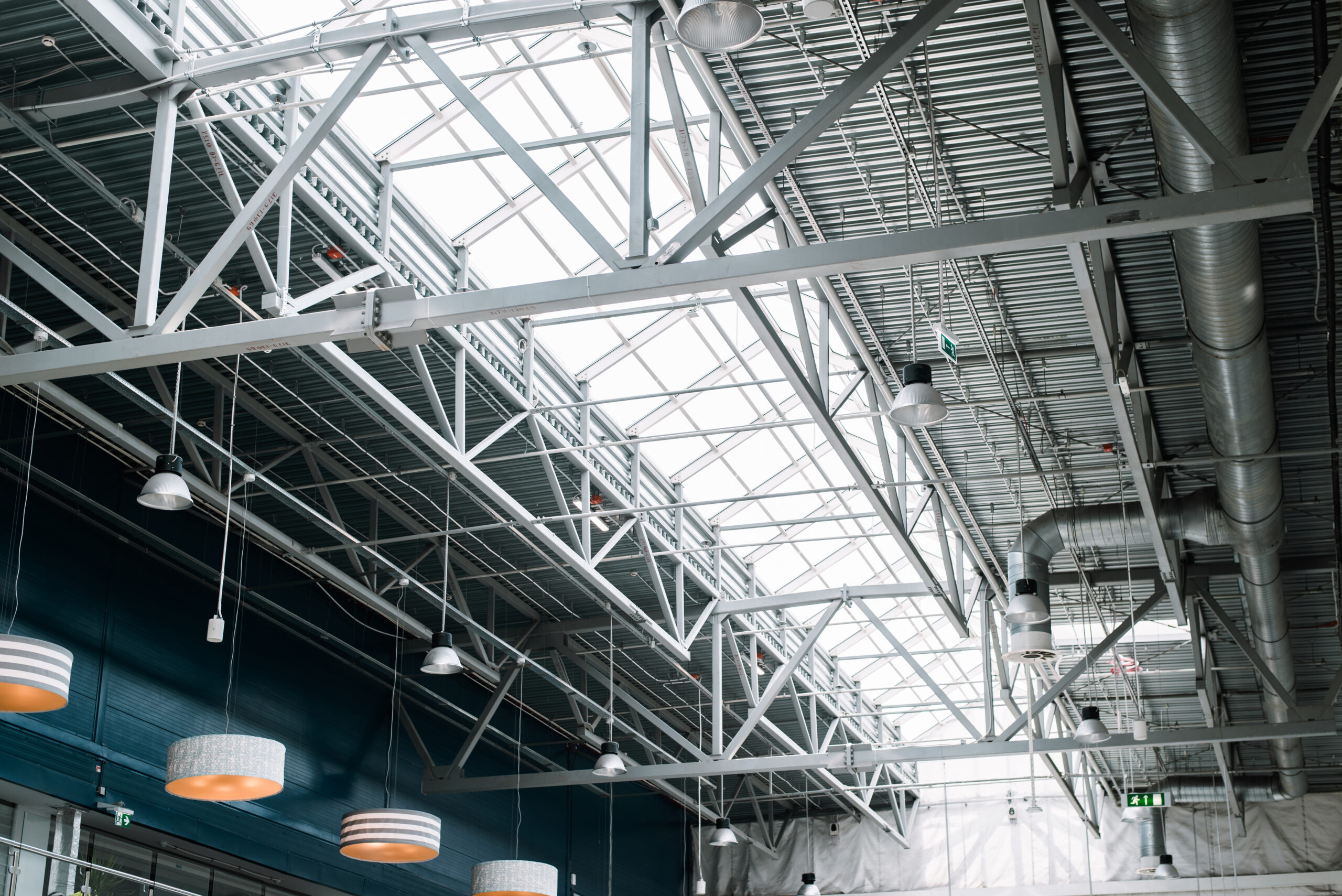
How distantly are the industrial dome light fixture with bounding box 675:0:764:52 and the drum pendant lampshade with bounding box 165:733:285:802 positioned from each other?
30.4 feet

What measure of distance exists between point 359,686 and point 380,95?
43.6 feet

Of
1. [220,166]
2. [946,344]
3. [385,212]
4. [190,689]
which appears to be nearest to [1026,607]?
[946,344]

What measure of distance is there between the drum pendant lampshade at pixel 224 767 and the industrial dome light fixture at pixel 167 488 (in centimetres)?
265

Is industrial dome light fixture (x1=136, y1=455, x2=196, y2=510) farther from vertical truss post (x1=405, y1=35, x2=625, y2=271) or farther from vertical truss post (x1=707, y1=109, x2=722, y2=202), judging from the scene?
vertical truss post (x1=707, y1=109, x2=722, y2=202)

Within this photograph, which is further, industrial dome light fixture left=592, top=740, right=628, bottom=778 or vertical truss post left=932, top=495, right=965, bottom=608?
industrial dome light fixture left=592, top=740, right=628, bottom=778

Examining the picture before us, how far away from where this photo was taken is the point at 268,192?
13.2 m

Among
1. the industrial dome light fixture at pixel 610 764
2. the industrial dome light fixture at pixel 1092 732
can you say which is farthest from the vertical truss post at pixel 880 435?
the industrial dome light fixture at pixel 610 764

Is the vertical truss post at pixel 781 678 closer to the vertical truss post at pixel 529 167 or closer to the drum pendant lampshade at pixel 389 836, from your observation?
the drum pendant lampshade at pixel 389 836

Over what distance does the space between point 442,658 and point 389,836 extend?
302cm

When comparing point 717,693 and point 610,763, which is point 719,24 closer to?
point 610,763

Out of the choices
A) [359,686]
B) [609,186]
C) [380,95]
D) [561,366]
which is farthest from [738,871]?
[380,95]

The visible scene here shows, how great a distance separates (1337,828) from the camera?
38.5 m

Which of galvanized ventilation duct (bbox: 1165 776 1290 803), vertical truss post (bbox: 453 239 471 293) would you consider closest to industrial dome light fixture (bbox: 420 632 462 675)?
vertical truss post (bbox: 453 239 471 293)

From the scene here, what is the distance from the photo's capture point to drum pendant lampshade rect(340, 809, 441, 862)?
19406 mm
